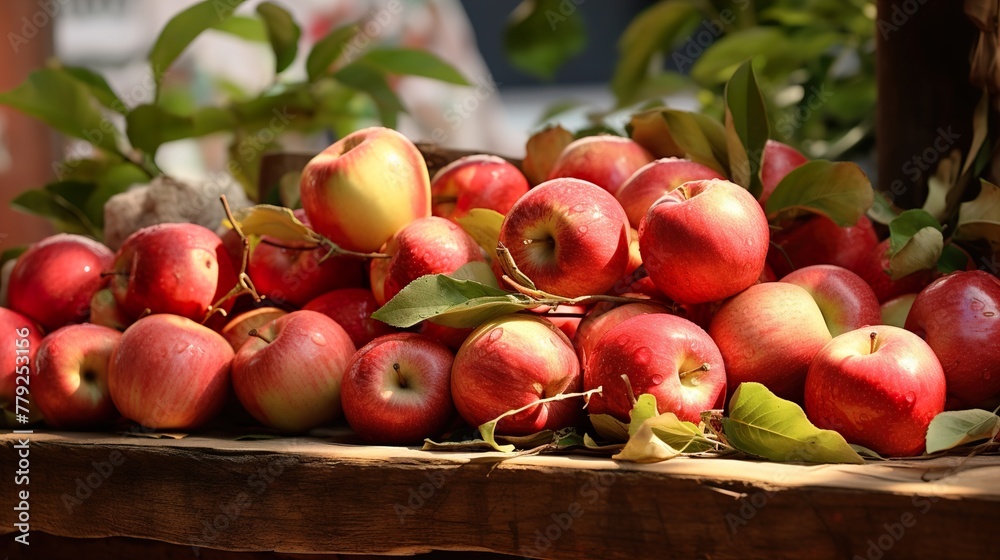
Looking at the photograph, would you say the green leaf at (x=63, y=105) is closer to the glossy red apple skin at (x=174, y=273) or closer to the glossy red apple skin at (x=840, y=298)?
the glossy red apple skin at (x=174, y=273)

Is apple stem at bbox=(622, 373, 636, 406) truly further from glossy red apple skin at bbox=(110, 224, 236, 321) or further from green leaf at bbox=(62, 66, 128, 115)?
green leaf at bbox=(62, 66, 128, 115)

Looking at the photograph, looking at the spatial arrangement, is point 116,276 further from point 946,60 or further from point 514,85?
point 514,85

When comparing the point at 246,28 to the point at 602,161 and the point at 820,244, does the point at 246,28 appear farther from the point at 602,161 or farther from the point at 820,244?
the point at 820,244

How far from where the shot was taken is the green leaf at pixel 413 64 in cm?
153

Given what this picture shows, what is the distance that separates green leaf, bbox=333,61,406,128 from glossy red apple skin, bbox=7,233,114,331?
0.58m

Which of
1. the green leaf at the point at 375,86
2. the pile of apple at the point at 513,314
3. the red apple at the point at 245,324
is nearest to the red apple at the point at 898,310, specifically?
the pile of apple at the point at 513,314

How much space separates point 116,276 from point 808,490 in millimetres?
798

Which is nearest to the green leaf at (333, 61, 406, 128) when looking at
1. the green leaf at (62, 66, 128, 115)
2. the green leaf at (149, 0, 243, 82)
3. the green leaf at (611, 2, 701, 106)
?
the green leaf at (149, 0, 243, 82)

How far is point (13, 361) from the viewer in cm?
103

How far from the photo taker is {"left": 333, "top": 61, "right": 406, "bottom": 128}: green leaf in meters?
1.55

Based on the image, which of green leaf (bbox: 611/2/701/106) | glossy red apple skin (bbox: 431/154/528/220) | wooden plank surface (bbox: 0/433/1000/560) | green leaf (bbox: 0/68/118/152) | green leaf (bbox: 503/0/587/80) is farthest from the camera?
green leaf (bbox: 503/0/587/80)

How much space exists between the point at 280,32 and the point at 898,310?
3.67 ft

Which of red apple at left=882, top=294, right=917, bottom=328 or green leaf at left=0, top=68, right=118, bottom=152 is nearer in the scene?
red apple at left=882, top=294, right=917, bottom=328

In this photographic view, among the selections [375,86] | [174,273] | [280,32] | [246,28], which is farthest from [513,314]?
[246,28]
